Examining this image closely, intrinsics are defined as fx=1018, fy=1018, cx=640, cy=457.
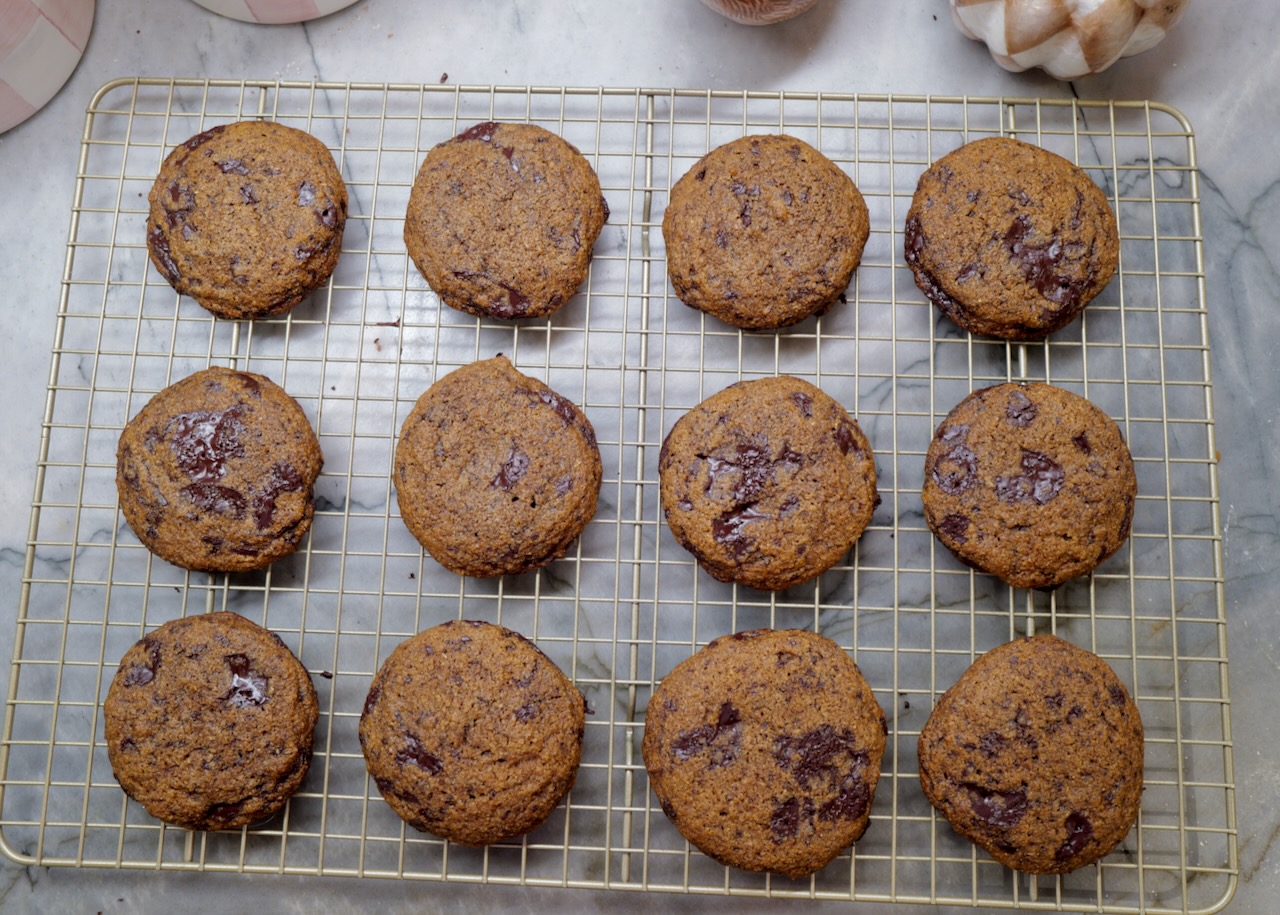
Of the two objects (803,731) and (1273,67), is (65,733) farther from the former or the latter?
(1273,67)

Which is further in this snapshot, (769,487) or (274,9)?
(274,9)

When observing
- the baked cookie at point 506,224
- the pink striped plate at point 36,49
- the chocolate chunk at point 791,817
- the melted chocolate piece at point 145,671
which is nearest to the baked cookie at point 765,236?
the baked cookie at point 506,224

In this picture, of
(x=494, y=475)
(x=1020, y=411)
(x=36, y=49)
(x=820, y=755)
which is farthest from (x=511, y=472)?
(x=36, y=49)

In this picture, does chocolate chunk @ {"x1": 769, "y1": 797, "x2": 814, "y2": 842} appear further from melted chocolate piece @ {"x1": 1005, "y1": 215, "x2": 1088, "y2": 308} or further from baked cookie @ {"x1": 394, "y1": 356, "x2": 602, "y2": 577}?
melted chocolate piece @ {"x1": 1005, "y1": 215, "x2": 1088, "y2": 308}

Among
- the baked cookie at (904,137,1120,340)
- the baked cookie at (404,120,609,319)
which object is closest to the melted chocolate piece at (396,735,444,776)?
the baked cookie at (404,120,609,319)

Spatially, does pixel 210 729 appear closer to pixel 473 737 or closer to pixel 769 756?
pixel 473 737

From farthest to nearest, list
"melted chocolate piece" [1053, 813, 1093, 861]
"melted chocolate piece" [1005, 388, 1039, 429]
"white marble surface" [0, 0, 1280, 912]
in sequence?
"white marble surface" [0, 0, 1280, 912] → "melted chocolate piece" [1005, 388, 1039, 429] → "melted chocolate piece" [1053, 813, 1093, 861]

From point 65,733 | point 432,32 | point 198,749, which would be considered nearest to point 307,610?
point 198,749
